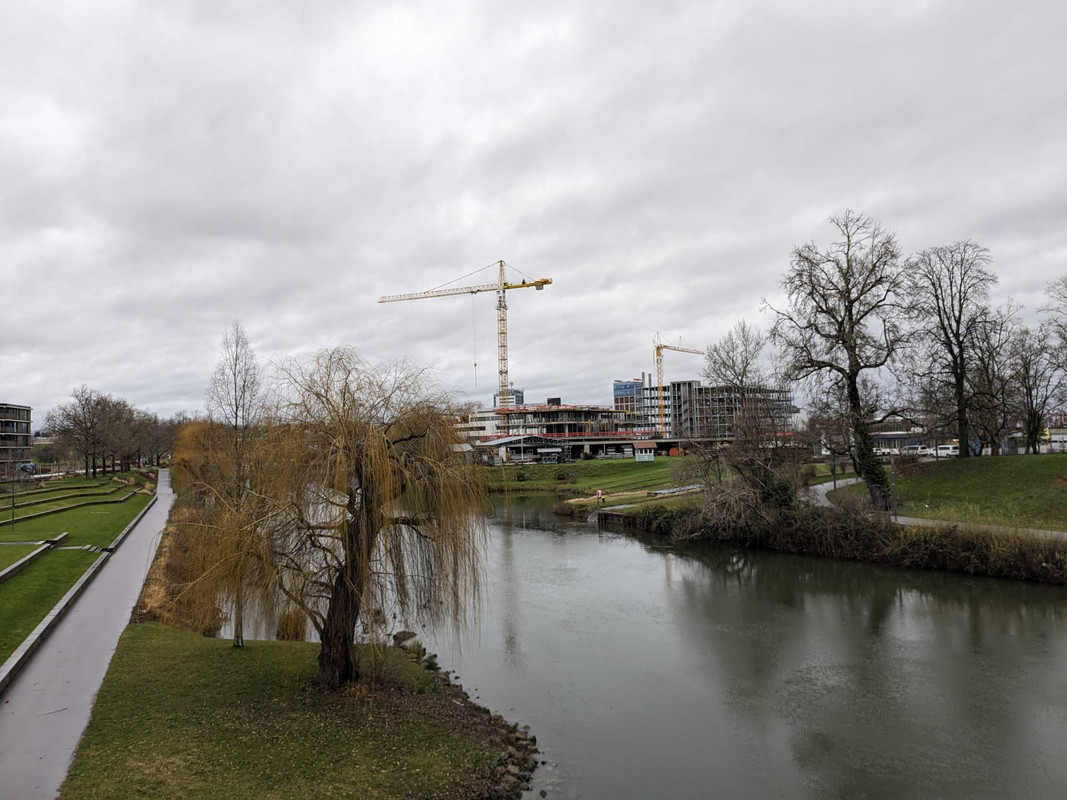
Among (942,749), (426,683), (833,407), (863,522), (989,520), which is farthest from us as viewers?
(833,407)

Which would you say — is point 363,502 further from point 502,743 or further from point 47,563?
point 47,563

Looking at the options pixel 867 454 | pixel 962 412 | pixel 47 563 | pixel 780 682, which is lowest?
pixel 780 682

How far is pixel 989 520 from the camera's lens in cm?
2195

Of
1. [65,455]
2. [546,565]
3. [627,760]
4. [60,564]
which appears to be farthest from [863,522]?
[65,455]

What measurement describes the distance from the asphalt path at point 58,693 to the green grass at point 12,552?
267cm

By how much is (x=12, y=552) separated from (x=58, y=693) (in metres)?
13.1

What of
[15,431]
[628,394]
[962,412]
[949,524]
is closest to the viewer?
[949,524]

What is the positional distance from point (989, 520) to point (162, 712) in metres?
25.4

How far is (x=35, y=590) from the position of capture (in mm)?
15828

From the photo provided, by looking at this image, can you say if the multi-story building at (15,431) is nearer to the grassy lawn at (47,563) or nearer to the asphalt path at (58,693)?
the grassy lawn at (47,563)

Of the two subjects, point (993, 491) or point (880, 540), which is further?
point (993, 491)

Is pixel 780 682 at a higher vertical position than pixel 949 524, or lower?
lower

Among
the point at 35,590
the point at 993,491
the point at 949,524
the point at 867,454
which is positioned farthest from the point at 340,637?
the point at 993,491

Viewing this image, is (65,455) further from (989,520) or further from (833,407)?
(989,520)
